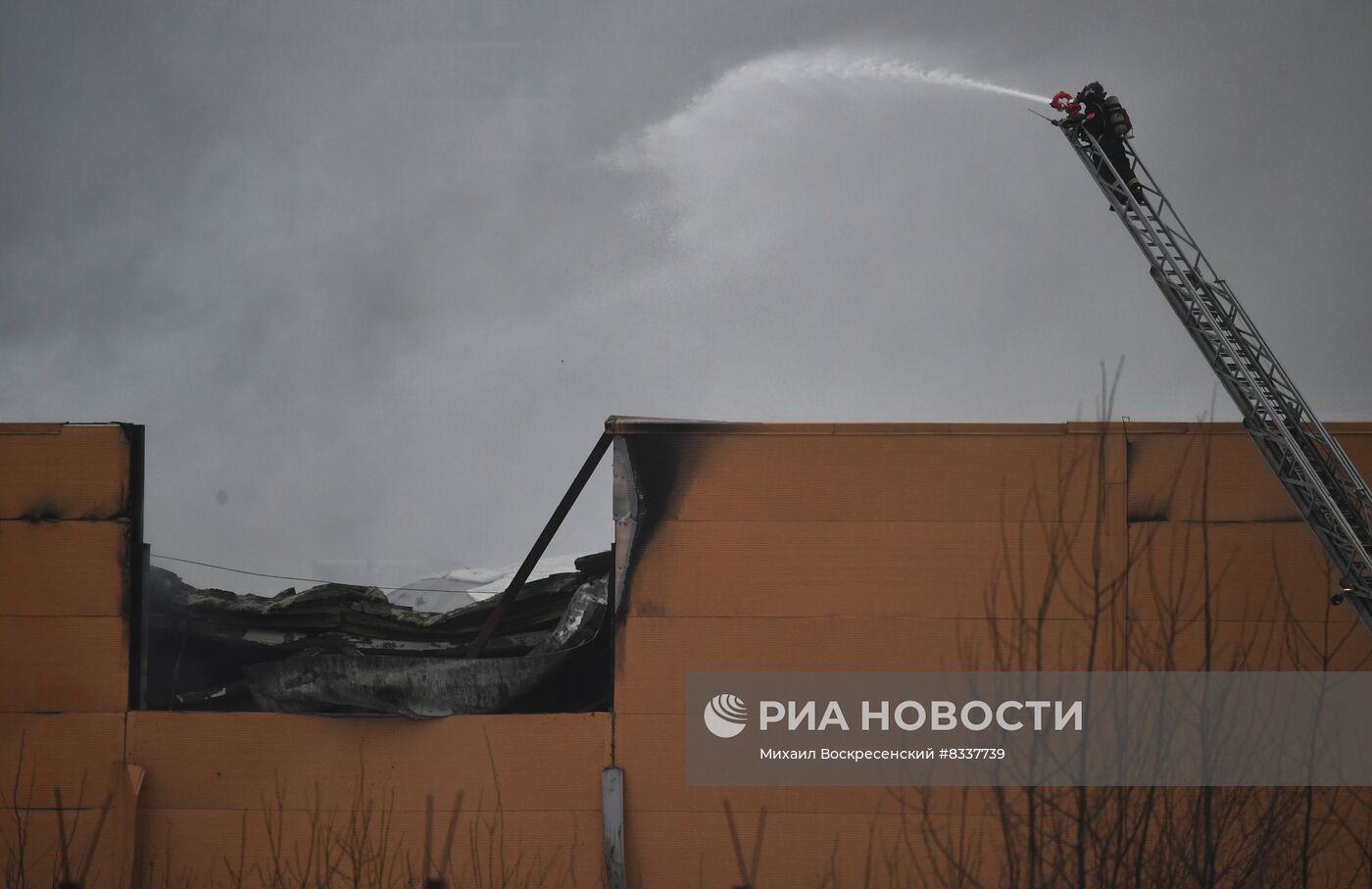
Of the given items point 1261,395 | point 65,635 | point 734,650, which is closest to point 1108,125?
point 1261,395

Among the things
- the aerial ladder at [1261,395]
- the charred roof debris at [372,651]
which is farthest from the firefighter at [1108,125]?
the charred roof debris at [372,651]

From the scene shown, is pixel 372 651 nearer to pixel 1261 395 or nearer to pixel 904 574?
pixel 904 574

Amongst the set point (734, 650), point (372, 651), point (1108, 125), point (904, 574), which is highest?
point (1108, 125)

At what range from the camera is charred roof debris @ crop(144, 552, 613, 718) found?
6.23 m

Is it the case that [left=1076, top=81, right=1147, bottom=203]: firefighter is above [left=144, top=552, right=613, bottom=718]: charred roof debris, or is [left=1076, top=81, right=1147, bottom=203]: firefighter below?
above

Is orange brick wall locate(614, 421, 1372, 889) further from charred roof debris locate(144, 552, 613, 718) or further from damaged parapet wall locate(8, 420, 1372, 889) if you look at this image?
charred roof debris locate(144, 552, 613, 718)

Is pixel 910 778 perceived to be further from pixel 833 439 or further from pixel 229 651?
pixel 229 651

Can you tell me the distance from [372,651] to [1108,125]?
583 cm

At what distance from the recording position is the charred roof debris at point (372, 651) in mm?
6234

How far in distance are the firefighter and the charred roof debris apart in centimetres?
404

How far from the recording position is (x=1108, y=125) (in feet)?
19.6

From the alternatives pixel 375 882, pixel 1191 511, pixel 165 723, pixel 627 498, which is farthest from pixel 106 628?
pixel 1191 511

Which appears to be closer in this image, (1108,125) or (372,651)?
(1108,125)

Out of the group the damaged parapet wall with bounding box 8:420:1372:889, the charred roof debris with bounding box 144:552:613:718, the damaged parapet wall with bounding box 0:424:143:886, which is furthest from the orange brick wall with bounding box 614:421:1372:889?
the damaged parapet wall with bounding box 0:424:143:886
